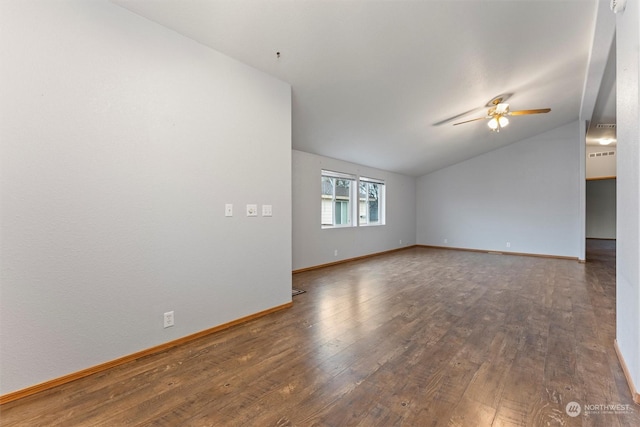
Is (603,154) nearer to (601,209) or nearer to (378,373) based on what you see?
(601,209)

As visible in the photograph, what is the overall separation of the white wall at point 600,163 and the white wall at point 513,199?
2.67 m

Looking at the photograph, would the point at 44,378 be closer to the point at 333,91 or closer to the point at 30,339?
the point at 30,339

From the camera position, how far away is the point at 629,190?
1.78 m

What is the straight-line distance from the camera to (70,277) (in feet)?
6.20

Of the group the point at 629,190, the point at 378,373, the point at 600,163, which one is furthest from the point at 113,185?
the point at 600,163

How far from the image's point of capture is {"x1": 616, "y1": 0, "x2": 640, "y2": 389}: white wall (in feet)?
5.35

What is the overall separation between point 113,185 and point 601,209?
533 inches

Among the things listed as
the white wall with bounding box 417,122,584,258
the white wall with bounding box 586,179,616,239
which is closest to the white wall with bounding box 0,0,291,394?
the white wall with bounding box 417,122,584,258

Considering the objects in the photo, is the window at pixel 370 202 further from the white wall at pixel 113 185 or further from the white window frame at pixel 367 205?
the white wall at pixel 113 185

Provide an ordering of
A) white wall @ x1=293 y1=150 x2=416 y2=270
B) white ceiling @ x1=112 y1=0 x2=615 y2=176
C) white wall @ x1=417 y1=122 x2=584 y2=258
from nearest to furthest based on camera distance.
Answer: white ceiling @ x1=112 y1=0 x2=615 y2=176 → white wall @ x1=293 y1=150 x2=416 y2=270 → white wall @ x1=417 y1=122 x2=584 y2=258

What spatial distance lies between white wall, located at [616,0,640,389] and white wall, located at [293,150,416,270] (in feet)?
13.1

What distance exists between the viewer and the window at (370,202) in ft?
22.9

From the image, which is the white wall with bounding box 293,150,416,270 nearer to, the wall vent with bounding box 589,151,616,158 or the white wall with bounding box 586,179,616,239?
the wall vent with bounding box 589,151,616,158

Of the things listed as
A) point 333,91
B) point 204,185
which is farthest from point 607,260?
point 204,185
